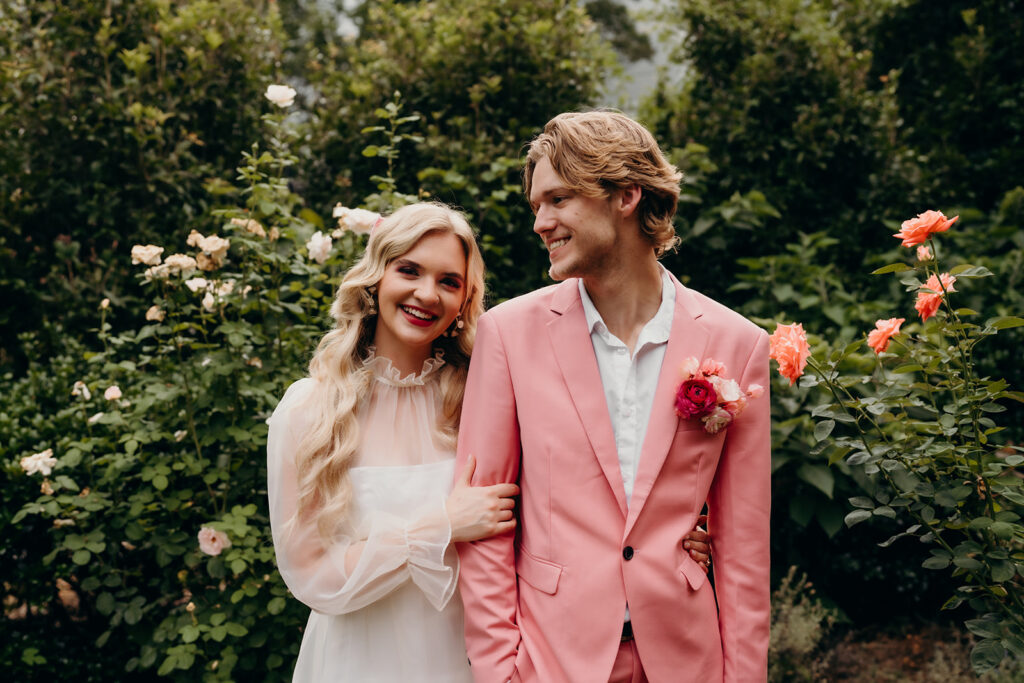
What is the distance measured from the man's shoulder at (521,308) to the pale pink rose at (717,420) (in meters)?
0.55

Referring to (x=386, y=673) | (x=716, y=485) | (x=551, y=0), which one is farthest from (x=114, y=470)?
(x=551, y=0)

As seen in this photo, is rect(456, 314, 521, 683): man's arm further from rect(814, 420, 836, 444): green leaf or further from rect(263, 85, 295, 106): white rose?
rect(263, 85, 295, 106): white rose

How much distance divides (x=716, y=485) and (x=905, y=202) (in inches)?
152

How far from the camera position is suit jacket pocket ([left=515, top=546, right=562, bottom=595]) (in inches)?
77.1

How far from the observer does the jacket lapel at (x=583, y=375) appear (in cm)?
197

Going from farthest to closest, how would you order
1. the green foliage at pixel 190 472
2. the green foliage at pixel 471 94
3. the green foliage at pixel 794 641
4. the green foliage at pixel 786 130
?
the green foliage at pixel 786 130 < the green foliage at pixel 471 94 < the green foliage at pixel 794 641 < the green foliage at pixel 190 472

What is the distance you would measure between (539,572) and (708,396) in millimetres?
639

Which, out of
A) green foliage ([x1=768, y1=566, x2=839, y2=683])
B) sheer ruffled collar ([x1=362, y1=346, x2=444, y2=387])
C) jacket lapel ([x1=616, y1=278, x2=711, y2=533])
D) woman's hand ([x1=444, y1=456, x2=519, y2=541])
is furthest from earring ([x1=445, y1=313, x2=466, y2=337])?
green foliage ([x1=768, y1=566, x2=839, y2=683])

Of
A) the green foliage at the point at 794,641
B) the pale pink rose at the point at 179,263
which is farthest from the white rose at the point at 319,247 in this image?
the green foliage at the point at 794,641

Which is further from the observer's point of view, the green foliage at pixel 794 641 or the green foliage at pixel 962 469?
the green foliage at pixel 794 641

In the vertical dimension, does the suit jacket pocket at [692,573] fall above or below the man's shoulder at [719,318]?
below

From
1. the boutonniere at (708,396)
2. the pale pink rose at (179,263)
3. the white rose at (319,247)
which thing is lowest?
the boutonniere at (708,396)

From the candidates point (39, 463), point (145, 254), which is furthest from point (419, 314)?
point (39, 463)

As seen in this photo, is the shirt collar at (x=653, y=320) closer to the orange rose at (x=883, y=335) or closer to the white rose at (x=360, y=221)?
the orange rose at (x=883, y=335)
